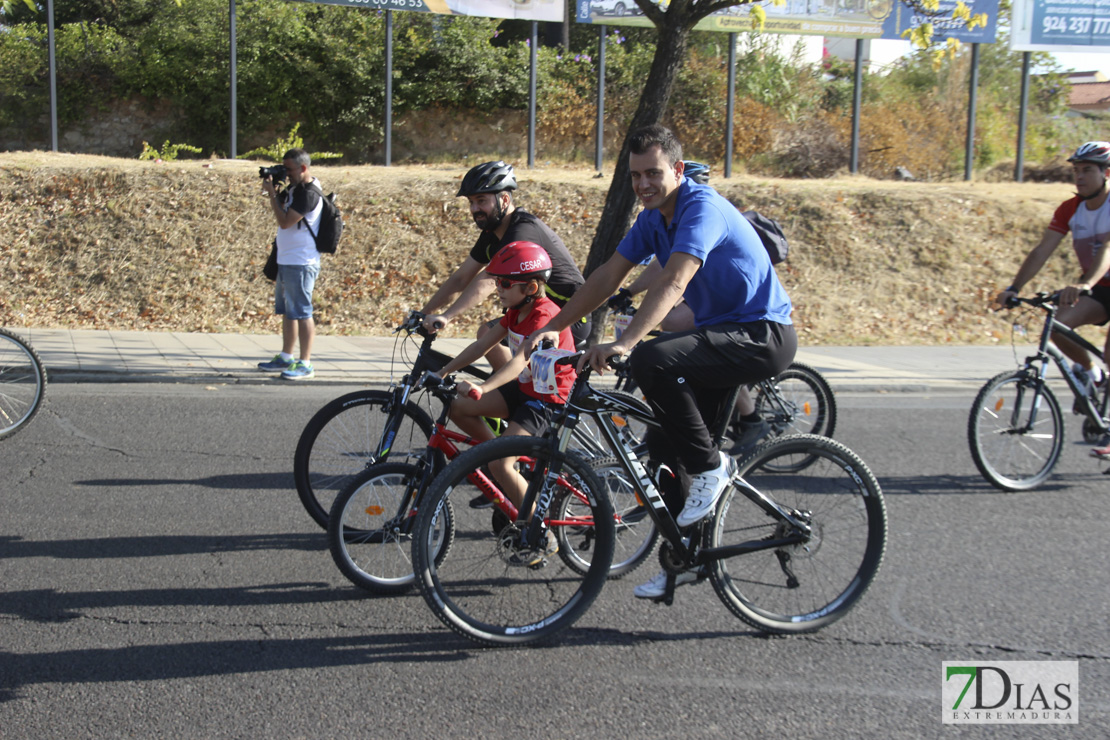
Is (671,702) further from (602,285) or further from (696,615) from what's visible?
(602,285)

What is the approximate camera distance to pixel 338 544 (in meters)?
4.18

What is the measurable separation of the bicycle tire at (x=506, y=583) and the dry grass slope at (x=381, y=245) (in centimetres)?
886

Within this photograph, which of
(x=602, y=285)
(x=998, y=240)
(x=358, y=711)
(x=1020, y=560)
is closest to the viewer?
(x=358, y=711)

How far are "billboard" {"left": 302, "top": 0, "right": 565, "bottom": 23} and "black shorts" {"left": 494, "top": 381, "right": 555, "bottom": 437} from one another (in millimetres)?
12582

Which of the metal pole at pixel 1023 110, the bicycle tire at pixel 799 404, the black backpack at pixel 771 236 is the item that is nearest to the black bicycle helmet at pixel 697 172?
the black backpack at pixel 771 236

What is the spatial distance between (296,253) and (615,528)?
20.9 feet

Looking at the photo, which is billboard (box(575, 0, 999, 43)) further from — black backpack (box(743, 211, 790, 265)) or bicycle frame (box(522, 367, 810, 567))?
bicycle frame (box(522, 367, 810, 567))

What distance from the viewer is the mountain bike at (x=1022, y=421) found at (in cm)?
634

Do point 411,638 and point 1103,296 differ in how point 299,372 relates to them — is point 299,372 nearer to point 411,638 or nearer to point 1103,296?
point 411,638

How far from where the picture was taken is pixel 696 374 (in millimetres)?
3727

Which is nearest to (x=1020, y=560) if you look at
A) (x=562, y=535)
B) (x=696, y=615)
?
(x=696, y=615)

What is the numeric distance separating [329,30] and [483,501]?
18.1m

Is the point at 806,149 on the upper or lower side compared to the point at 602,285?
upper

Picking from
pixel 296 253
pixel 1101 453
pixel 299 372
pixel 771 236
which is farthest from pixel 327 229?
pixel 1101 453
